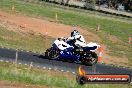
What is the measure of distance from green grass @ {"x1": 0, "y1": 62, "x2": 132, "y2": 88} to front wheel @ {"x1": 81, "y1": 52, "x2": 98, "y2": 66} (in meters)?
4.47

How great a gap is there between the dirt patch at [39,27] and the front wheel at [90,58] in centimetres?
1001

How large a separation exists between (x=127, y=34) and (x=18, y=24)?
1818cm

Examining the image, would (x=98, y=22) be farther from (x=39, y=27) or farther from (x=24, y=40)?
(x=24, y=40)

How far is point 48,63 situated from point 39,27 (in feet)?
66.4

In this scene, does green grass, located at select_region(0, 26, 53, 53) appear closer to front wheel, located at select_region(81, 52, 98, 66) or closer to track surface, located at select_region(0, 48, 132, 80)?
track surface, located at select_region(0, 48, 132, 80)

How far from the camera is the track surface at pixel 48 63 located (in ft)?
91.2

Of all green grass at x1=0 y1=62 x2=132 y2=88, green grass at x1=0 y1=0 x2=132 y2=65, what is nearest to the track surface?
green grass at x1=0 y1=62 x2=132 y2=88

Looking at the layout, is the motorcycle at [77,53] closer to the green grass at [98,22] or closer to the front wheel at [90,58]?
the front wheel at [90,58]

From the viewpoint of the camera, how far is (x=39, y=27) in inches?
1901

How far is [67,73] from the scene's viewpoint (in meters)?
26.7

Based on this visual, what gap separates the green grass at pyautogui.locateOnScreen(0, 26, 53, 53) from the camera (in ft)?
120

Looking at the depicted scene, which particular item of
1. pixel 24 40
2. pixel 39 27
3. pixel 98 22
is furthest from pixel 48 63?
pixel 98 22

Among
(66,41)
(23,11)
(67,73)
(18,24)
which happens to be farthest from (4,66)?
(23,11)

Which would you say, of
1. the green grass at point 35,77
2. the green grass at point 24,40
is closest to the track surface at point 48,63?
the green grass at point 35,77
